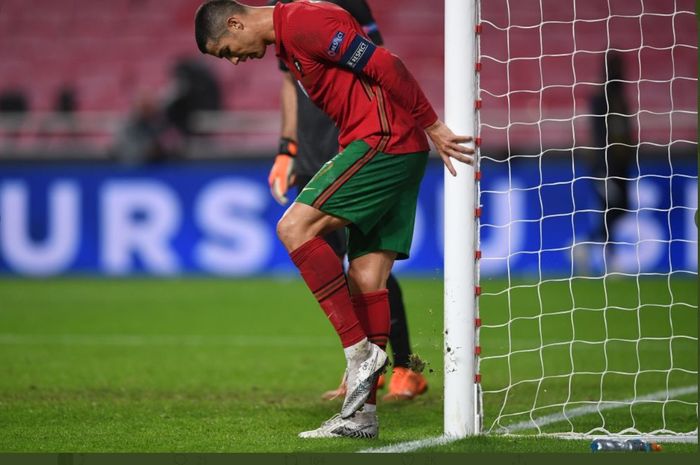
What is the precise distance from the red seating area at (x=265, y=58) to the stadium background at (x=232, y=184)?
0.13 feet

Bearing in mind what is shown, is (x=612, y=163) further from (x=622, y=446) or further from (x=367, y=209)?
(x=622, y=446)

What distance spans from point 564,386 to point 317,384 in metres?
1.37

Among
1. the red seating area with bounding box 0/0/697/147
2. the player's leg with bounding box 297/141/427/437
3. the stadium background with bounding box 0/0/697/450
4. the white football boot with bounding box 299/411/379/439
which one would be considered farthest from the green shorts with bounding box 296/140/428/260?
the red seating area with bounding box 0/0/697/147

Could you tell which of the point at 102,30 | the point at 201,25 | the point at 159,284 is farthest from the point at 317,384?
the point at 102,30

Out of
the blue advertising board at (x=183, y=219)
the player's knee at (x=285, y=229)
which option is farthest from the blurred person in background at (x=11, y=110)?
the player's knee at (x=285, y=229)

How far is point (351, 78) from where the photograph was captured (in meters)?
4.52

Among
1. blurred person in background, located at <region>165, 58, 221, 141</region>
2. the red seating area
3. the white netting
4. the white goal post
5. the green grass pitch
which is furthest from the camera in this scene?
the red seating area

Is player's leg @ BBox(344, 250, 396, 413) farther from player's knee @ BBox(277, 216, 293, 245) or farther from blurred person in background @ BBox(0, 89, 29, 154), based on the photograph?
blurred person in background @ BBox(0, 89, 29, 154)

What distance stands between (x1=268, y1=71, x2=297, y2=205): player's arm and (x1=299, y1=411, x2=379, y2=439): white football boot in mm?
1607

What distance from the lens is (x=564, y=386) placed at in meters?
6.23

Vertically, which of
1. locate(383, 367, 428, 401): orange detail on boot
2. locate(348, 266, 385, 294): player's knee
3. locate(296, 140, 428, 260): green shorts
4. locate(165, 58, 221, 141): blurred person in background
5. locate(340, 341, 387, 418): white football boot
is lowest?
locate(383, 367, 428, 401): orange detail on boot

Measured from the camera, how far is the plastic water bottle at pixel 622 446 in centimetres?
422

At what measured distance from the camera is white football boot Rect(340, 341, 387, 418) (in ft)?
14.6

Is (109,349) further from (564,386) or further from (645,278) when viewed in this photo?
(645,278)
